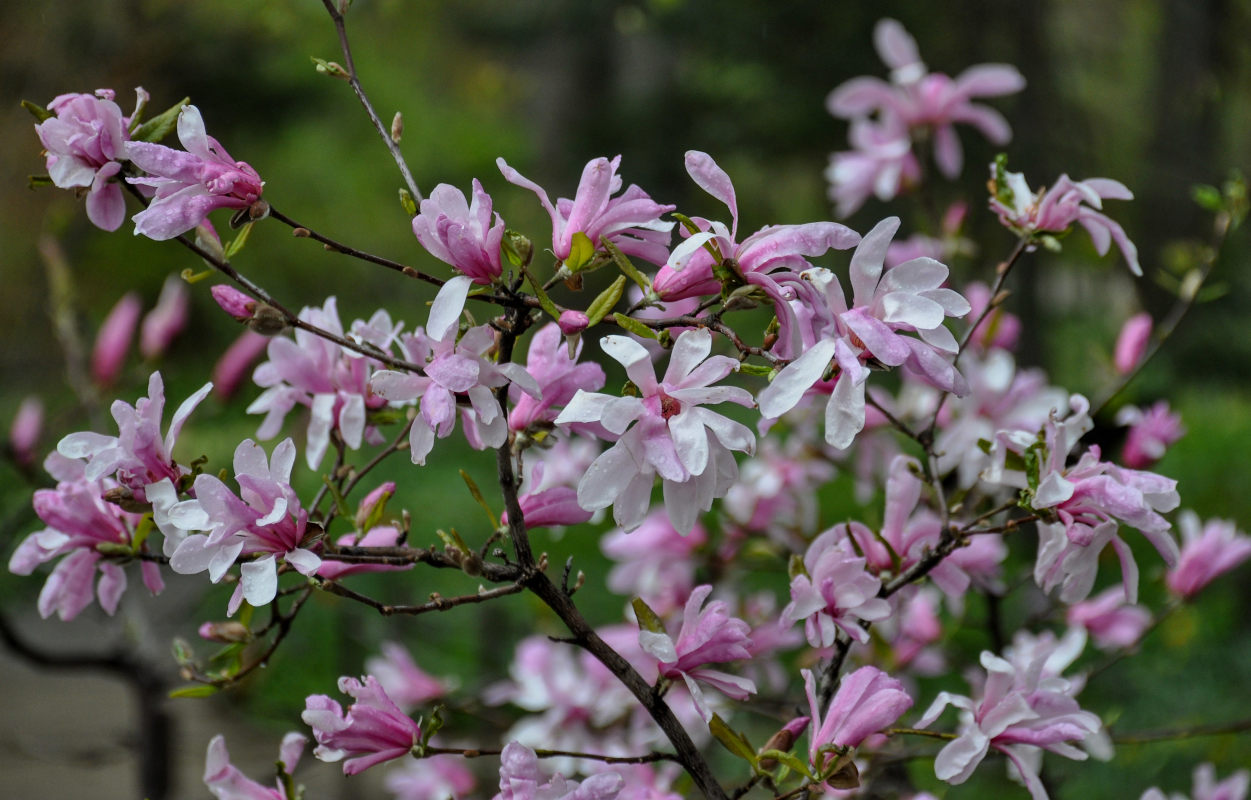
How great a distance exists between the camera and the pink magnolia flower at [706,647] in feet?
2.49

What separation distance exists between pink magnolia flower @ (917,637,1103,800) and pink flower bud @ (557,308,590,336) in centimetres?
37

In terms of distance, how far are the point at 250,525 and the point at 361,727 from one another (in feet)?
0.56

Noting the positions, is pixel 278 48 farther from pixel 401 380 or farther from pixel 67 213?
pixel 401 380

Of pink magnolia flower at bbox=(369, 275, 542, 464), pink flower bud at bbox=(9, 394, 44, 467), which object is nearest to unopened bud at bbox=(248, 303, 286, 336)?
pink magnolia flower at bbox=(369, 275, 542, 464)

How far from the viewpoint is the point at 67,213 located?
1.69 metres

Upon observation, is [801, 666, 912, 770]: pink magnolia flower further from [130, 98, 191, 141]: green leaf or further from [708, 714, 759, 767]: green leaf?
[130, 98, 191, 141]: green leaf

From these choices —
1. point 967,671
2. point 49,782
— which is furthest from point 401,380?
point 49,782

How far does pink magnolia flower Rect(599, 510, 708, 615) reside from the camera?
140cm

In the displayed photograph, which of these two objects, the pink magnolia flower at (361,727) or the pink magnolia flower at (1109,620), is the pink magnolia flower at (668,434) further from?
the pink magnolia flower at (1109,620)

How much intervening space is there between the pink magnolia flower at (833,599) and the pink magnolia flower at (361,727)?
292 mm

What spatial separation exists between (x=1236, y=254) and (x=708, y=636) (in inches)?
194

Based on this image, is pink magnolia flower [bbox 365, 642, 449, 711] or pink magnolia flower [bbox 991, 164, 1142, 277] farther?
pink magnolia flower [bbox 365, 642, 449, 711]

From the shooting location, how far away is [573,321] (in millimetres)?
697

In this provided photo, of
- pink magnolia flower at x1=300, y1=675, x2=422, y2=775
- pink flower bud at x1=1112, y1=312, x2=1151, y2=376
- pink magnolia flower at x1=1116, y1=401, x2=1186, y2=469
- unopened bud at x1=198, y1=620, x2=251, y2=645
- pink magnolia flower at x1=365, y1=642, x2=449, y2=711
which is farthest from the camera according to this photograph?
pink magnolia flower at x1=365, y1=642, x2=449, y2=711
